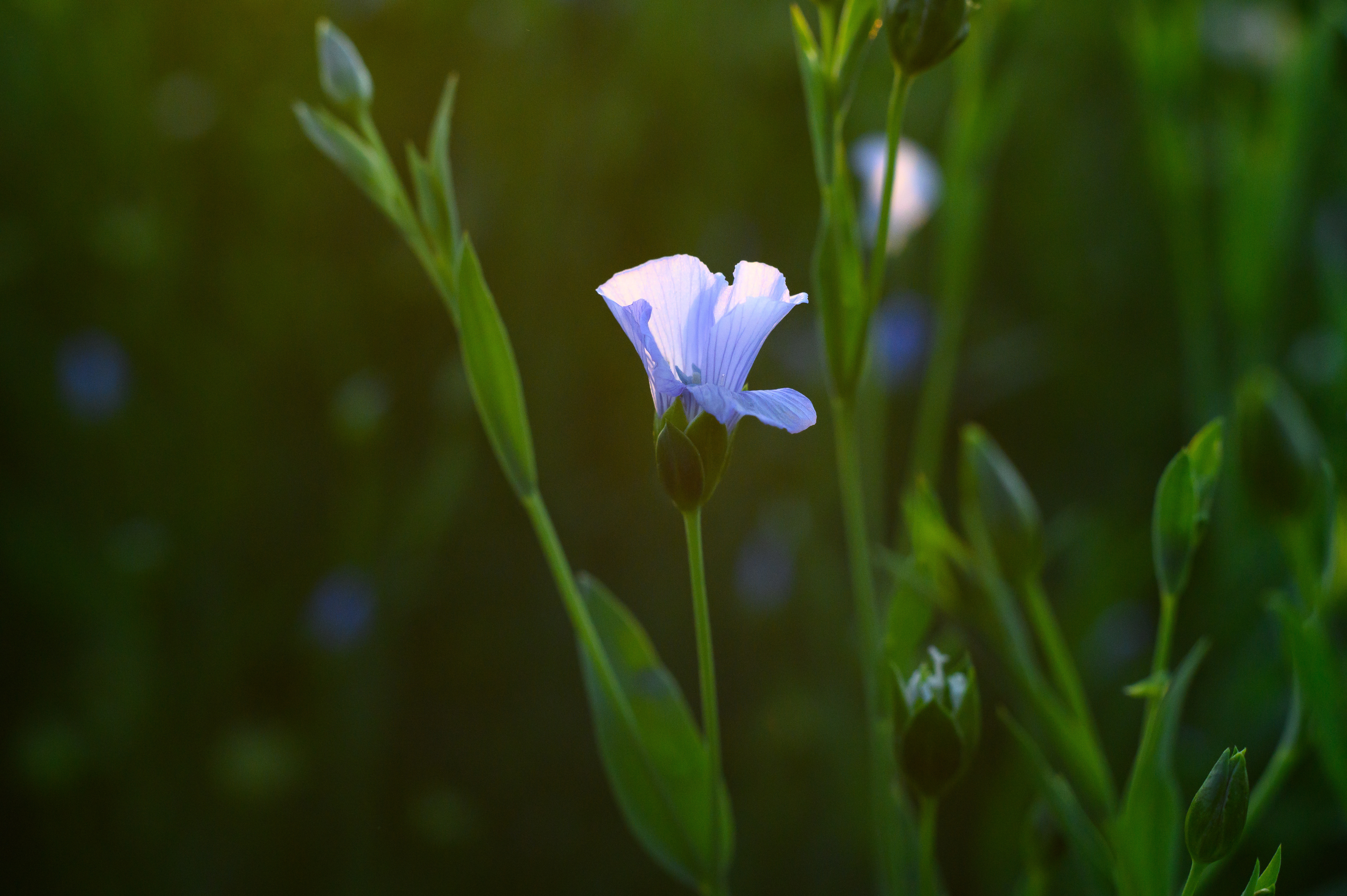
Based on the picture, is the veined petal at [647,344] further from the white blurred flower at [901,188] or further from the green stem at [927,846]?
the white blurred flower at [901,188]

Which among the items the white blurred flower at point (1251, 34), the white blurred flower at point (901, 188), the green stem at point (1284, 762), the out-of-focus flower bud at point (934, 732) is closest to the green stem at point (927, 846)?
the out-of-focus flower bud at point (934, 732)

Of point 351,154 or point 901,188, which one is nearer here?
point 351,154

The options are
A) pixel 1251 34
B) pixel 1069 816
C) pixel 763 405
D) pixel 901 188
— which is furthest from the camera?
pixel 1251 34

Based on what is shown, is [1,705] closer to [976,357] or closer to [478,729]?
[478,729]

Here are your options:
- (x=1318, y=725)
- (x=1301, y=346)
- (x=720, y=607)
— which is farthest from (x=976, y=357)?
(x=1318, y=725)

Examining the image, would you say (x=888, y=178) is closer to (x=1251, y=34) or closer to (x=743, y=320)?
(x=743, y=320)

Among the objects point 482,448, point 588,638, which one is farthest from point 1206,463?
point 482,448
